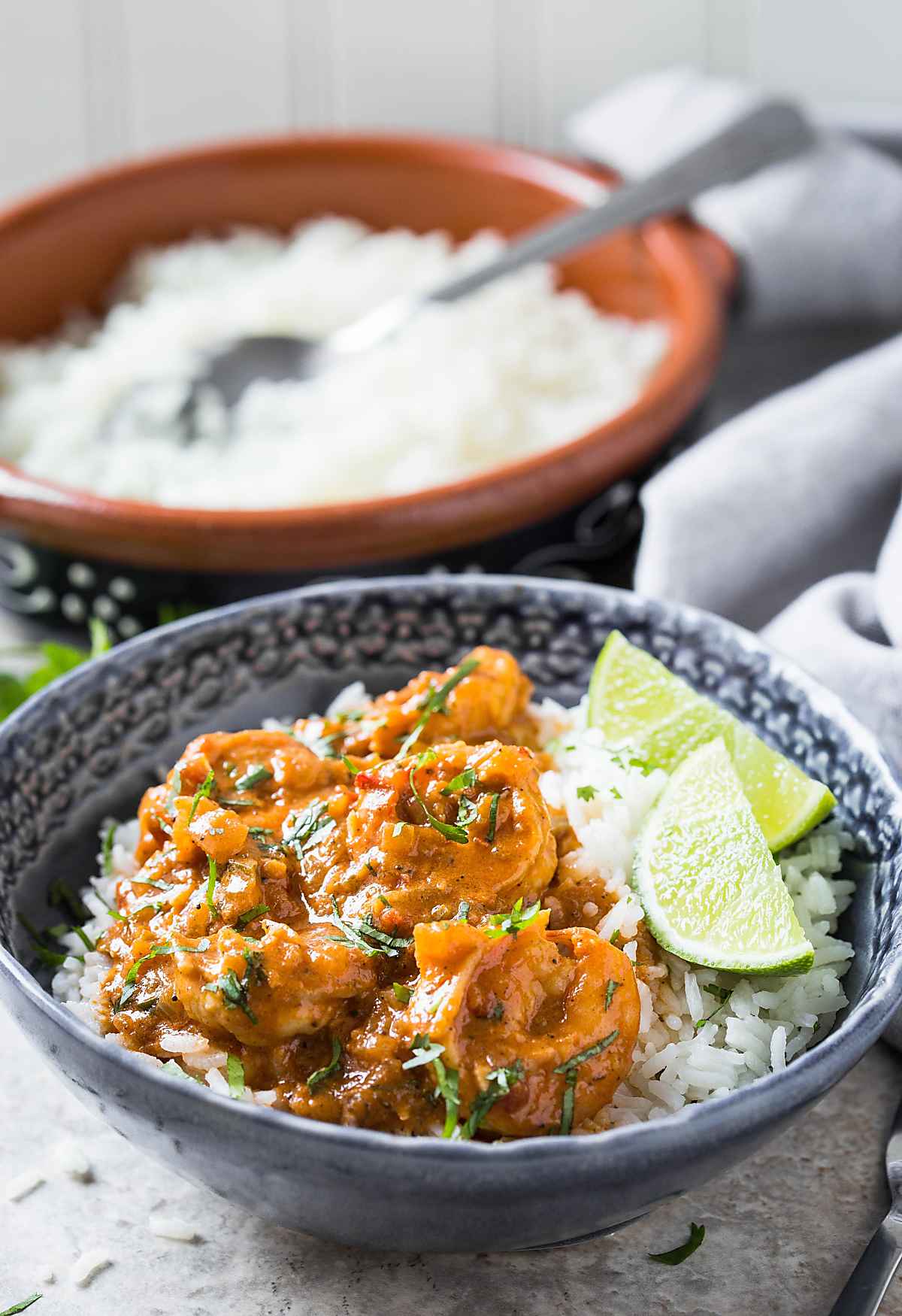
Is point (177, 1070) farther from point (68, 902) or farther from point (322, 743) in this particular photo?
point (322, 743)

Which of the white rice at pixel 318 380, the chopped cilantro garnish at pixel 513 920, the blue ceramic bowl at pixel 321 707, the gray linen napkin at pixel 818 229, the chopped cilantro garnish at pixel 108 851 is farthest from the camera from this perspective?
the gray linen napkin at pixel 818 229

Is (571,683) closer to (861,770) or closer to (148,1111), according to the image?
(861,770)

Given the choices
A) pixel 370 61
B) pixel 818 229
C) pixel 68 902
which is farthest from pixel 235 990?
pixel 370 61

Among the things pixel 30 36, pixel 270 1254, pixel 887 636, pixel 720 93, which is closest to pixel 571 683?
pixel 887 636

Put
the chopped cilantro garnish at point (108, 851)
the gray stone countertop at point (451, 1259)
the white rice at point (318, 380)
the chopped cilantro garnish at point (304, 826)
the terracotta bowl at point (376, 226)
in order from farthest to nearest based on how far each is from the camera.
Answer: the white rice at point (318, 380) → the terracotta bowl at point (376, 226) → the chopped cilantro garnish at point (108, 851) → the chopped cilantro garnish at point (304, 826) → the gray stone countertop at point (451, 1259)

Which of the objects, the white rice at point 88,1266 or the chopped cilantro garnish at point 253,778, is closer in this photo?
the white rice at point 88,1266

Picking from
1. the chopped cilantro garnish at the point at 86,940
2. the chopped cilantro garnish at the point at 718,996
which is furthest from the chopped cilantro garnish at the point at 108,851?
the chopped cilantro garnish at the point at 718,996

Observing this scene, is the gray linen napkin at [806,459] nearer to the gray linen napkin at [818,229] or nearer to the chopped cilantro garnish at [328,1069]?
the gray linen napkin at [818,229]
